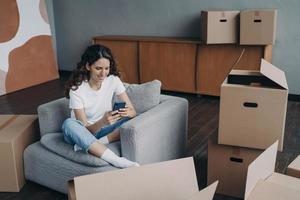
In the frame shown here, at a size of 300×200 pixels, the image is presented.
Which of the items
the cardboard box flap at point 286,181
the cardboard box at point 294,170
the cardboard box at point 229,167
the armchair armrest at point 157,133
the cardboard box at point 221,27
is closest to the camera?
the cardboard box flap at point 286,181

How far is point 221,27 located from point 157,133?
2314mm

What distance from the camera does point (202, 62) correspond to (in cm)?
452

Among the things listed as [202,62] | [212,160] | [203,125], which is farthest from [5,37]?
[212,160]

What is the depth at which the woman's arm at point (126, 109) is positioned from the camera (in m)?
2.31

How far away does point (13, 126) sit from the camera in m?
2.51

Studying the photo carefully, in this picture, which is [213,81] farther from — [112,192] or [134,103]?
[112,192]

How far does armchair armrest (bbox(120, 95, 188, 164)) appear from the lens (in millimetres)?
2076

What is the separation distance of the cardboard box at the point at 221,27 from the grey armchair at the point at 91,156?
1.83m

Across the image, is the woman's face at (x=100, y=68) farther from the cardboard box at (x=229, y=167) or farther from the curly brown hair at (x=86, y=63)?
the cardboard box at (x=229, y=167)

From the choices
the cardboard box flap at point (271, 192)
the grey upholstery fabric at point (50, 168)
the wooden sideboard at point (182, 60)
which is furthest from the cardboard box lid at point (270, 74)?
the wooden sideboard at point (182, 60)

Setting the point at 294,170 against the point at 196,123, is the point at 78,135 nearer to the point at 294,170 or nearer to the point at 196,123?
the point at 294,170

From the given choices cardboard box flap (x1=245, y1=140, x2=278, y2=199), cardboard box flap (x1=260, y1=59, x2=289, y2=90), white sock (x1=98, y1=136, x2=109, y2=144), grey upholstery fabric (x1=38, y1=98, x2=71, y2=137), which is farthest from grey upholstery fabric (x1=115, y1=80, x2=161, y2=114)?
cardboard box flap (x1=245, y1=140, x2=278, y2=199)

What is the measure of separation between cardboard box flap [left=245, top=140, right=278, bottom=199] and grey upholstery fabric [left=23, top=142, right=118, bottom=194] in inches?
36.9

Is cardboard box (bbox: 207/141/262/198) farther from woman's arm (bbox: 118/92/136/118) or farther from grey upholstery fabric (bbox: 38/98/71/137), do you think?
grey upholstery fabric (bbox: 38/98/71/137)
